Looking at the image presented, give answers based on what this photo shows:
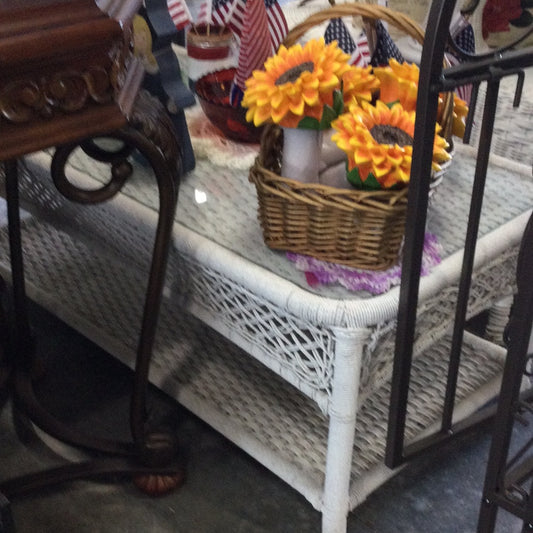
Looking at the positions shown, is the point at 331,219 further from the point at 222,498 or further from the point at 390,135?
the point at 222,498

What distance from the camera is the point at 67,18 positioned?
1.85 feet

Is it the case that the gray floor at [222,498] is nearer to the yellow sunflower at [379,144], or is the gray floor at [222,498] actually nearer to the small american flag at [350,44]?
the yellow sunflower at [379,144]

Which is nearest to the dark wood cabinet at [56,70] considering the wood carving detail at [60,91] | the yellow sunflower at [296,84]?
the wood carving detail at [60,91]

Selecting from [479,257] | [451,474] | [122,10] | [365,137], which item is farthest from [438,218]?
[122,10]

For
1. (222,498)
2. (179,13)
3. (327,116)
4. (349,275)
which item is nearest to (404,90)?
(327,116)

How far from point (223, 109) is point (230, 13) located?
0.54 feet

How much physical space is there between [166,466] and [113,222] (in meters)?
0.39

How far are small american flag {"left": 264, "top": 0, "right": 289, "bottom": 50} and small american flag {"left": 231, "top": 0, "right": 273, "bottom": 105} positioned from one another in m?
0.02

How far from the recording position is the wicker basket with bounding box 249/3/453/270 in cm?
75

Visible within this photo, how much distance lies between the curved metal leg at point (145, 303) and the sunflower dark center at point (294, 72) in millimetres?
147

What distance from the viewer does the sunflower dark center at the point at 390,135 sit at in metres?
0.75

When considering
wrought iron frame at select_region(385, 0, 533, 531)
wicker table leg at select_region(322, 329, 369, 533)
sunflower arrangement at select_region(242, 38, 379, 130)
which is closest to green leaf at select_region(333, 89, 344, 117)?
sunflower arrangement at select_region(242, 38, 379, 130)

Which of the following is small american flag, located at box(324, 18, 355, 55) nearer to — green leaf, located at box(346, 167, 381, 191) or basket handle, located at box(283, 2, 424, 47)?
basket handle, located at box(283, 2, 424, 47)

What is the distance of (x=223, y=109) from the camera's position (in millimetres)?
1104
